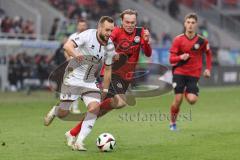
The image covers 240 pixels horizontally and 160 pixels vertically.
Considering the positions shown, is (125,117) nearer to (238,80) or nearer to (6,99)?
(6,99)

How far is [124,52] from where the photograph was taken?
15297 millimetres

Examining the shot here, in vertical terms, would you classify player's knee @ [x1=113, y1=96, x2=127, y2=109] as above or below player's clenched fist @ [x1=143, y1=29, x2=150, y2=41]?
below

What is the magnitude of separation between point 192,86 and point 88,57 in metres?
4.42

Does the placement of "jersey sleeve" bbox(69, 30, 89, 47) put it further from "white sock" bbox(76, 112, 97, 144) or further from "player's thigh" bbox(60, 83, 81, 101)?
"white sock" bbox(76, 112, 97, 144)

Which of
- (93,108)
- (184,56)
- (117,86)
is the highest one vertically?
(184,56)

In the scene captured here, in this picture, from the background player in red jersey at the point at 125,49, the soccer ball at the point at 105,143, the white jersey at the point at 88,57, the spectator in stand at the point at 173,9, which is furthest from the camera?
the spectator in stand at the point at 173,9

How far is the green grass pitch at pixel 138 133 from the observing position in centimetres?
1241

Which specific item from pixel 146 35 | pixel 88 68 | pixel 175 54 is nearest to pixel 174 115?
pixel 175 54

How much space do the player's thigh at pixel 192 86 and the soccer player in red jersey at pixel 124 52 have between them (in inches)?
68.3

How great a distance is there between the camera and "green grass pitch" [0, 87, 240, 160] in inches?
488

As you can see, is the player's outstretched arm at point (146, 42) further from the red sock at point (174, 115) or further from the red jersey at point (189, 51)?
the red sock at point (174, 115)

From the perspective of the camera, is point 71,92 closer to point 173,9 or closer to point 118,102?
point 118,102

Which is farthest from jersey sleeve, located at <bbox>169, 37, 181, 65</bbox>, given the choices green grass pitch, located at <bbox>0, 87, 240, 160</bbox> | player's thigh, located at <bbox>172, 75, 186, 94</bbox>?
green grass pitch, located at <bbox>0, 87, 240, 160</bbox>

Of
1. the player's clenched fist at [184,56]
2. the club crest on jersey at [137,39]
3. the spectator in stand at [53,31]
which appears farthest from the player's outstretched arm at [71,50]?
the spectator in stand at [53,31]
